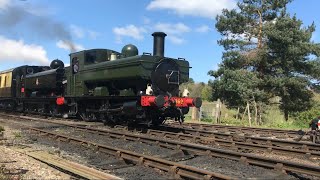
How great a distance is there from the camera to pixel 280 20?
26547 mm

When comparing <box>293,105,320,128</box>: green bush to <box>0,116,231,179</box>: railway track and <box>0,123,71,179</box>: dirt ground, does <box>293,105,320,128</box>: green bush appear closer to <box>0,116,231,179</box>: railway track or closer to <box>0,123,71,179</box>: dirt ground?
<box>0,116,231,179</box>: railway track

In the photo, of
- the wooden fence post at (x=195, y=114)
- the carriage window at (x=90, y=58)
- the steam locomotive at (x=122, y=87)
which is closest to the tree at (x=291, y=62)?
the wooden fence post at (x=195, y=114)

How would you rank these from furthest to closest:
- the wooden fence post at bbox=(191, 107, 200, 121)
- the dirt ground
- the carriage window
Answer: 1. the wooden fence post at bbox=(191, 107, 200, 121)
2. the carriage window
3. the dirt ground

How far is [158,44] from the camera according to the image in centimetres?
1536

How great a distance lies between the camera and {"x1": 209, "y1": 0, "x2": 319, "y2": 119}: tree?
25859mm

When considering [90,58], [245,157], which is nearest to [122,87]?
[90,58]

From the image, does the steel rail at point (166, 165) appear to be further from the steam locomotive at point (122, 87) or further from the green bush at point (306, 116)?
the green bush at point (306, 116)

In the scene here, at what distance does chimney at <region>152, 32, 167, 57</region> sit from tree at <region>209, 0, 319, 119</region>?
11.2 meters

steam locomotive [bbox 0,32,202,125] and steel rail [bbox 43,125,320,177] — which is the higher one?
steam locomotive [bbox 0,32,202,125]

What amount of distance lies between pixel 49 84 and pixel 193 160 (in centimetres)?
1507

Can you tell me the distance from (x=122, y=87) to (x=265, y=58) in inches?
579

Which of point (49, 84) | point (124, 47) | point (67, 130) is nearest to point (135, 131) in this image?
point (67, 130)

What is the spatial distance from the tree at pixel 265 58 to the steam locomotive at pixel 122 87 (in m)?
10.9

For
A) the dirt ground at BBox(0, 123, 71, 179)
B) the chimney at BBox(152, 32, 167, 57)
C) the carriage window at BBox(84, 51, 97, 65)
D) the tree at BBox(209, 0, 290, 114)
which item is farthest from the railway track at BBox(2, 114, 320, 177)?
the tree at BBox(209, 0, 290, 114)
